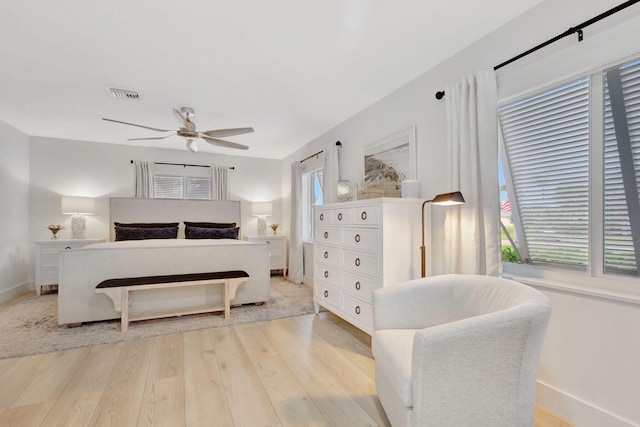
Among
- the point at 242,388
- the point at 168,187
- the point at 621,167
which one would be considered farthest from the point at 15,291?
the point at 621,167

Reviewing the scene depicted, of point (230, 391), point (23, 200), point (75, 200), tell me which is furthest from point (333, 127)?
point (23, 200)

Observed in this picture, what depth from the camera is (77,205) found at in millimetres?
4738

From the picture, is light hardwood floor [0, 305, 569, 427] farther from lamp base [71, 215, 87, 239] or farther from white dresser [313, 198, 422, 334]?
lamp base [71, 215, 87, 239]

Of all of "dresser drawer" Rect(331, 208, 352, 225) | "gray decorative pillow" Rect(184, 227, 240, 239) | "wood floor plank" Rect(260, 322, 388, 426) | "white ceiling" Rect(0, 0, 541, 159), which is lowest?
"wood floor plank" Rect(260, 322, 388, 426)

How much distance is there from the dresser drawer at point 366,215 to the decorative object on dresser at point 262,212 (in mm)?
3621

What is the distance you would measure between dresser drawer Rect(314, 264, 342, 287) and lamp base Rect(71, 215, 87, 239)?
4.11m

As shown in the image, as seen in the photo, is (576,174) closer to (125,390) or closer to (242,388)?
(242,388)

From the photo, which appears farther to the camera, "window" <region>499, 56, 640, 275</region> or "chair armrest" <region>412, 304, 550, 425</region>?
"window" <region>499, 56, 640, 275</region>

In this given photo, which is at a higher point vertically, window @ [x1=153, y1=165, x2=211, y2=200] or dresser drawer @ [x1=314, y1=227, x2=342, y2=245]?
window @ [x1=153, y1=165, x2=211, y2=200]

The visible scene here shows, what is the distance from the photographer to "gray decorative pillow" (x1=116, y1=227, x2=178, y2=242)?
4.88 m

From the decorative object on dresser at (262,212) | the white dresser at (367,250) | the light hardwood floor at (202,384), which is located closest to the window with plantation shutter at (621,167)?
the light hardwood floor at (202,384)

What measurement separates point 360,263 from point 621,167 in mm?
1798

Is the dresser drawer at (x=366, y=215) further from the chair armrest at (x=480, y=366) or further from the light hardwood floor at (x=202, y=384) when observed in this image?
the chair armrest at (x=480, y=366)

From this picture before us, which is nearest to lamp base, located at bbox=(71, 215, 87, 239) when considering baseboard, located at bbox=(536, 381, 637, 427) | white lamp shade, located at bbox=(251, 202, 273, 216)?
white lamp shade, located at bbox=(251, 202, 273, 216)
